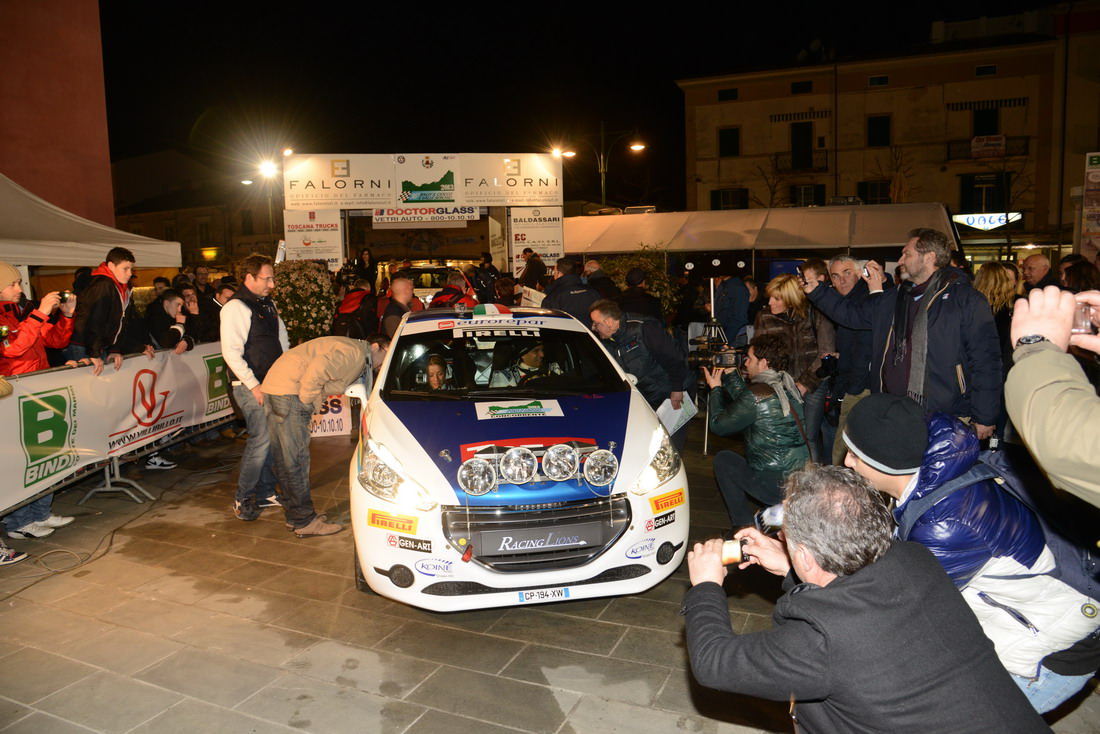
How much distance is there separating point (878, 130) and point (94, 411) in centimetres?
3888

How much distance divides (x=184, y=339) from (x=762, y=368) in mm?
5993

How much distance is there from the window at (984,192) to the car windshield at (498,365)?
120ft

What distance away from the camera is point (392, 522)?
4.25 meters

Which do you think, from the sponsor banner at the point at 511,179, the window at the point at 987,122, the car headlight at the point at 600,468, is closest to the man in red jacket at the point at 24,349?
the car headlight at the point at 600,468

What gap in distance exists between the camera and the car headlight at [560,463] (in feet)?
14.0

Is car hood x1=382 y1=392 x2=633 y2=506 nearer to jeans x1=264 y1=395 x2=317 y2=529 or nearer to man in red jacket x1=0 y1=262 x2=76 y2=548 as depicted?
jeans x1=264 y1=395 x2=317 y2=529

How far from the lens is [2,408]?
18.2 ft

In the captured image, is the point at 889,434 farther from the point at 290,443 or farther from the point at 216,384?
the point at 216,384

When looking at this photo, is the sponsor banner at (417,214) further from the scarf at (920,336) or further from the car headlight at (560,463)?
the car headlight at (560,463)

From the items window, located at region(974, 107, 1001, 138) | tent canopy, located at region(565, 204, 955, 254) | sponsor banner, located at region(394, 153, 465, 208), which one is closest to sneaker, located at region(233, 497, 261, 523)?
sponsor banner, located at region(394, 153, 465, 208)

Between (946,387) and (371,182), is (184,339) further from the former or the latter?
(371,182)

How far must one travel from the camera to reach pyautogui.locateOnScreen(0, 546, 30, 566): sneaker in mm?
5512

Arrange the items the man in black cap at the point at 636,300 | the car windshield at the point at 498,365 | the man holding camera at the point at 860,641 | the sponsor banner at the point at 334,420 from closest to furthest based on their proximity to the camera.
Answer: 1. the man holding camera at the point at 860,641
2. the car windshield at the point at 498,365
3. the sponsor banner at the point at 334,420
4. the man in black cap at the point at 636,300

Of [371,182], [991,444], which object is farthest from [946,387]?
[371,182]
